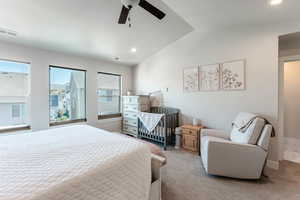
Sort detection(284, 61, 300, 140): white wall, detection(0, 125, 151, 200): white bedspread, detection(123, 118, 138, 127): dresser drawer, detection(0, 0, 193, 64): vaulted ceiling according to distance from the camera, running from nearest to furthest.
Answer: detection(0, 125, 151, 200): white bedspread < detection(0, 0, 193, 64): vaulted ceiling < detection(284, 61, 300, 140): white wall < detection(123, 118, 138, 127): dresser drawer

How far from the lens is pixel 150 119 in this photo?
3879mm

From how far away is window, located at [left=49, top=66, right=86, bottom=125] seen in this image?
3715mm

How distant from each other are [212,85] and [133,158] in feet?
9.12

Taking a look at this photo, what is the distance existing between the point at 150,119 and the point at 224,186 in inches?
85.9

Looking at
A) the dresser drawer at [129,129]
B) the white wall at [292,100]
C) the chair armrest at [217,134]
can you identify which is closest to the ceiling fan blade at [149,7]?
the chair armrest at [217,134]

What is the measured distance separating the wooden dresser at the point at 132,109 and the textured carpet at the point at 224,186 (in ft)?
6.75

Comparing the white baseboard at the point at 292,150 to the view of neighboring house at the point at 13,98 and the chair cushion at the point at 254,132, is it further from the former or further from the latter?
the view of neighboring house at the point at 13,98

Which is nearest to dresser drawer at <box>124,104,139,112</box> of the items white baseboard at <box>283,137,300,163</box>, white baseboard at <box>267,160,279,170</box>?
white baseboard at <box>267,160,279,170</box>

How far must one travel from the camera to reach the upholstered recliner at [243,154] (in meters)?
2.21

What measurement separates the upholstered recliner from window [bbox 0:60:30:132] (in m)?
3.94

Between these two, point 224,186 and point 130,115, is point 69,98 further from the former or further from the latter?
point 224,186

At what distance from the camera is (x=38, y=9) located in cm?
222

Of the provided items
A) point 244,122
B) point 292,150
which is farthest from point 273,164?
point 292,150

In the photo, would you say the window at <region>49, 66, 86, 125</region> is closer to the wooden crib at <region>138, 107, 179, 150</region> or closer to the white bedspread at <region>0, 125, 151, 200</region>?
the wooden crib at <region>138, 107, 179, 150</region>
